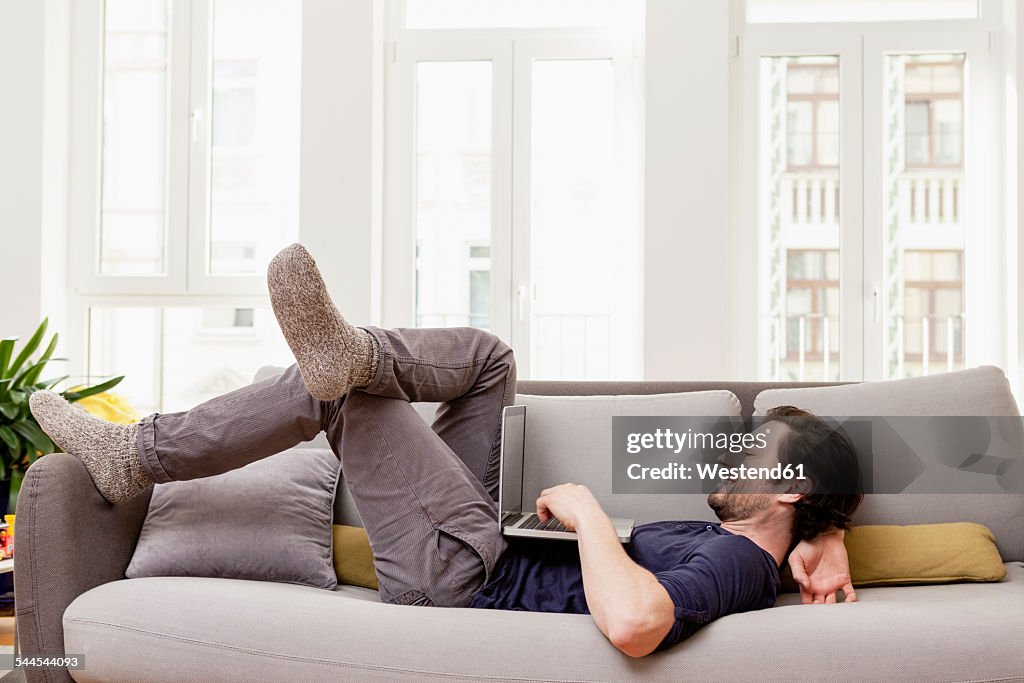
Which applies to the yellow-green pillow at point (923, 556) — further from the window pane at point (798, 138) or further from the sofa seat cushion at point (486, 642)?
the window pane at point (798, 138)

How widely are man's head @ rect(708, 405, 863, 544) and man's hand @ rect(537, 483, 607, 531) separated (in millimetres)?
288

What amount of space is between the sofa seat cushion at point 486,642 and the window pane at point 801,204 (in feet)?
6.61

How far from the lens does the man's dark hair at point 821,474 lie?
1.57 m

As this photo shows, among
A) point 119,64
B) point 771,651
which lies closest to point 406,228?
point 119,64

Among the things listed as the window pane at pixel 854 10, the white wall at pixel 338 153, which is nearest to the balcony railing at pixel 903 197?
the window pane at pixel 854 10

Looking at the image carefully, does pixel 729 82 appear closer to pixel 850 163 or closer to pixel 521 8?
pixel 850 163

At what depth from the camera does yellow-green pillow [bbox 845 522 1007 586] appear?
169cm

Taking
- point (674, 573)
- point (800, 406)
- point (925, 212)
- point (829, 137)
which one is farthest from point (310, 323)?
point (925, 212)

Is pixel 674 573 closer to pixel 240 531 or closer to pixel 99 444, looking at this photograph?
pixel 240 531

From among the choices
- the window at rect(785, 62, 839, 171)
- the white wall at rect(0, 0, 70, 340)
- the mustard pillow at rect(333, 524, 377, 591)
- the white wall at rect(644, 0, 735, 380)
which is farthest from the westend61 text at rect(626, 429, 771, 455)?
the white wall at rect(0, 0, 70, 340)

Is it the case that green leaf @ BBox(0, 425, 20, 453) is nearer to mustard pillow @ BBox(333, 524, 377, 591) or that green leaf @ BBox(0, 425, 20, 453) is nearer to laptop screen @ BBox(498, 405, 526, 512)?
mustard pillow @ BBox(333, 524, 377, 591)

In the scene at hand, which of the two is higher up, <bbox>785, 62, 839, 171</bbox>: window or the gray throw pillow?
<bbox>785, 62, 839, 171</bbox>: window

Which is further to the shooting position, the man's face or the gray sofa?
the man's face

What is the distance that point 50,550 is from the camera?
1514 mm
